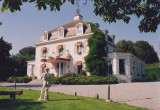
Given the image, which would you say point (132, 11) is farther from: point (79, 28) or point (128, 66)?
point (79, 28)

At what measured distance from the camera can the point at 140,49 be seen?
54.1 meters

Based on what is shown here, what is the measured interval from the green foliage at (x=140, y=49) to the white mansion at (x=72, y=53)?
18962mm

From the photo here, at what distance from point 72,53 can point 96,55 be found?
5669 millimetres

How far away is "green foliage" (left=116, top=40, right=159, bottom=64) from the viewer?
5244cm

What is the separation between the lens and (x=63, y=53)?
1253 inches

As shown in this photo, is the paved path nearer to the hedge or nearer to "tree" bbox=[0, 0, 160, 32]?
"tree" bbox=[0, 0, 160, 32]

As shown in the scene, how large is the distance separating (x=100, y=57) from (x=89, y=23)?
6.58 metres

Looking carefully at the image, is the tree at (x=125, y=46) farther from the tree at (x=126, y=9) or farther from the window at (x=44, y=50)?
the tree at (x=126, y=9)

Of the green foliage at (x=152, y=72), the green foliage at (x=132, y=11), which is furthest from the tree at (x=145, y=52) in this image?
the green foliage at (x=132, y=11)

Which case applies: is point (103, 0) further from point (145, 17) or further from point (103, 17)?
point (145, 17)

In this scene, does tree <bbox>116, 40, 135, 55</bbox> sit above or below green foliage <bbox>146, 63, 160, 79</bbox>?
above

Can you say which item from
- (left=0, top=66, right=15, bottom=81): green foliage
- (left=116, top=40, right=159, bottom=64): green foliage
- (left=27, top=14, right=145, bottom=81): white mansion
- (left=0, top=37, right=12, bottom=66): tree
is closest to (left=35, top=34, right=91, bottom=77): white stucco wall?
(left=27, top=14, right=145, bottom=81): white mansion

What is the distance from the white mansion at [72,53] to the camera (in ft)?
87.9

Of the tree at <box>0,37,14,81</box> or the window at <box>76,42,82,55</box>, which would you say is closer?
the window at <box>76,42,82,55</box>
